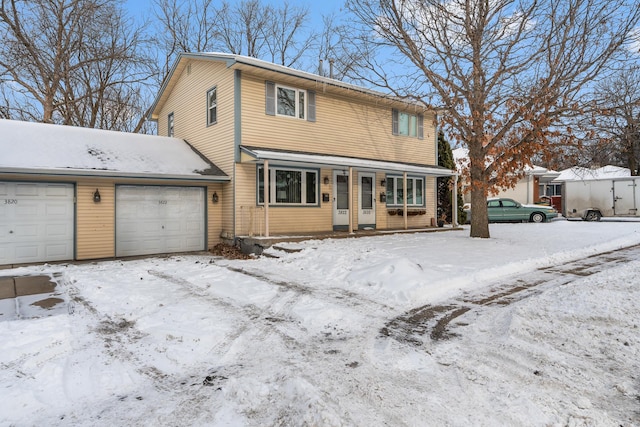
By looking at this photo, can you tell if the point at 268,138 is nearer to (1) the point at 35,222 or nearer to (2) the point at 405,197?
(2) the point at 405,197

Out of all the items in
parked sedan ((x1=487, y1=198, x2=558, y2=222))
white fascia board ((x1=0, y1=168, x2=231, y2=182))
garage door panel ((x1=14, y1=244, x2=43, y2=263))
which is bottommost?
garage door panel ((x1=14, y1=244, x2=43, y2=263))

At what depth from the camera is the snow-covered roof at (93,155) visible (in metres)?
9.66

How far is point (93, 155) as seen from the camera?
10938mm

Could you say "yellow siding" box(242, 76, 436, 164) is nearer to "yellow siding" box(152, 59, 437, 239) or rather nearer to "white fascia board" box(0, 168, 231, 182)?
"yellow siding" box(152, 59, 437, 239)

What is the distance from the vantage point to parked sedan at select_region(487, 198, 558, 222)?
22.2m

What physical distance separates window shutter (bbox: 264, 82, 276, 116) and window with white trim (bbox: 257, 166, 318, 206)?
1.87 meters

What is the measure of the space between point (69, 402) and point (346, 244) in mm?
8503

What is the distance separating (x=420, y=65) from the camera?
1193 cm

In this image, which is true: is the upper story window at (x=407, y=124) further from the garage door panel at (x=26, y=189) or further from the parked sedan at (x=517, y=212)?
the garage door panel at (x=26, y=189)

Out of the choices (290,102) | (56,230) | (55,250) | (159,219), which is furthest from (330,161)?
(55,250)

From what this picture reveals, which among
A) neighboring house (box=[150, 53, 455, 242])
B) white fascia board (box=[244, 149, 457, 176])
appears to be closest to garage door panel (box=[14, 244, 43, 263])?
neighboring house (box=[150, 53, 455, 242])

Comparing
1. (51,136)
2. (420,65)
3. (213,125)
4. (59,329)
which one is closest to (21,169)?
(51,136)

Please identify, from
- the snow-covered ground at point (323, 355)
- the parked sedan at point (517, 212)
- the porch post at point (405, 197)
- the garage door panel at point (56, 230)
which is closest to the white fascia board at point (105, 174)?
the garage door panel at point (56, 230)

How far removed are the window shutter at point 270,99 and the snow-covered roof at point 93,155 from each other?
2.55 meters
